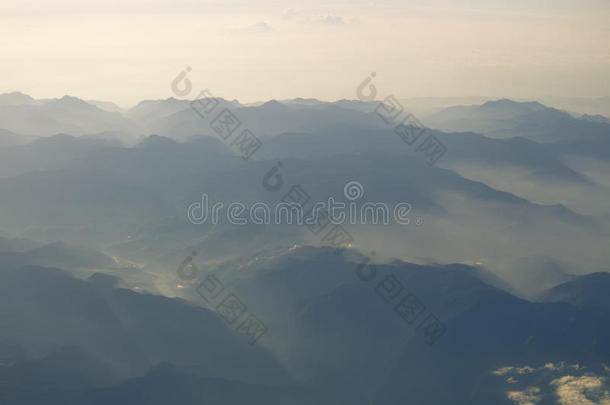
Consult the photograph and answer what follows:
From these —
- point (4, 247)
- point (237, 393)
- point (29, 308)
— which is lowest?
point (237, 393)

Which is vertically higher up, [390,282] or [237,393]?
[390,282]

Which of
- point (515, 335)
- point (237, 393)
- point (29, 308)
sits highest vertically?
point (29, 308)

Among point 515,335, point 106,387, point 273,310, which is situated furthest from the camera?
point 273,310

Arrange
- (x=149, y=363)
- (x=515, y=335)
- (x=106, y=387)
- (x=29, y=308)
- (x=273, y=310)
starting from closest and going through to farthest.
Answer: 1. (x=106, y=387)
2. (x=149, y=363)
3. (x=29, y=308)
4. (x=515, y=335)
5. (x=273, y=310)

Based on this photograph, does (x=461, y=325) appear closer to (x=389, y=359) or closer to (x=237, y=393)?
(x=389, y=359)

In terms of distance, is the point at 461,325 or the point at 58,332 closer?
the point at 58,332

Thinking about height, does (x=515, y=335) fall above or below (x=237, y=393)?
above

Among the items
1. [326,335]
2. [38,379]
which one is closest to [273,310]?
[326,335]

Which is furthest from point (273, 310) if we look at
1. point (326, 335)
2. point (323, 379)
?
point (323, 379)

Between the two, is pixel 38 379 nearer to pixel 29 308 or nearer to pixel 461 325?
pixel 29 308
